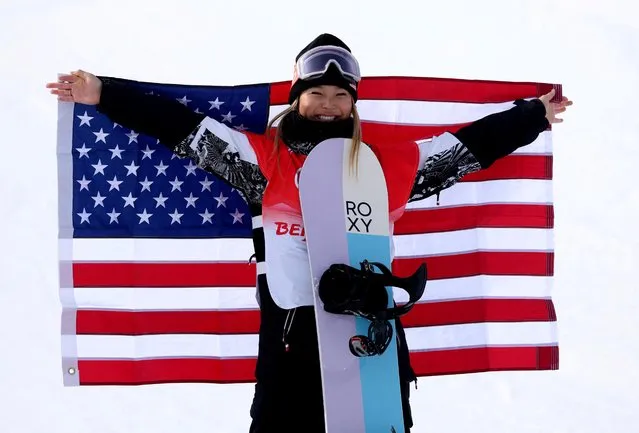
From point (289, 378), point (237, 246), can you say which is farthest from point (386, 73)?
point (289, 378)

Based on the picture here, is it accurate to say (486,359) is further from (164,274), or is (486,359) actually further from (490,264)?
(164,274)

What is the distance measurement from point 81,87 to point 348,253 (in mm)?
1187

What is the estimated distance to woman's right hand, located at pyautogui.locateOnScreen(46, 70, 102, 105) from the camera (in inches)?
119

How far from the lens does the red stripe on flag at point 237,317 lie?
3.43 metres

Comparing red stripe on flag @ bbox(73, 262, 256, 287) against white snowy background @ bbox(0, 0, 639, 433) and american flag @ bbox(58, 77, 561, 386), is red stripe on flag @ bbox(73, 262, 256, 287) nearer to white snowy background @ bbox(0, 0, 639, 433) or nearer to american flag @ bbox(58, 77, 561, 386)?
american flag @ bbox(58, 77, 561, 386)

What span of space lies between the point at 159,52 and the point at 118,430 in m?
2.06

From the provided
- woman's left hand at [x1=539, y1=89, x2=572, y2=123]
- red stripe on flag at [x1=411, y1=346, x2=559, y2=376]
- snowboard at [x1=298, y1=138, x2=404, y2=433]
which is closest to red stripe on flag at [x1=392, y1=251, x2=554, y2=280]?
red stripe on flag at [x1=411, y1=346, x2=559, y2=376]

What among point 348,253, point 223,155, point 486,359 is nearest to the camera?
point 348,253

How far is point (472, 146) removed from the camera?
125 inches

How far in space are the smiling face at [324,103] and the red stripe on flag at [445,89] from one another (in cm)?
49

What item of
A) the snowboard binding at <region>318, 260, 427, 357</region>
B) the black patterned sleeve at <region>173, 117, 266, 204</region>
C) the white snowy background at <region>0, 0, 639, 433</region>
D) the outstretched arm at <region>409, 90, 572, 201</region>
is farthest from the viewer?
the white snowy background at <region>0, 0, 639, 433</region>

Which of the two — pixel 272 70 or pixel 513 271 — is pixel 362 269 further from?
pixel 272 70

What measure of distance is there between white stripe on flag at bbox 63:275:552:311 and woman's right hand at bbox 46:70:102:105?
2.73ft

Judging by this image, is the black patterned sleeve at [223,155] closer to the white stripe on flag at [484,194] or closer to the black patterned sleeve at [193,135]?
the black patterned sleeve at [193,135]
